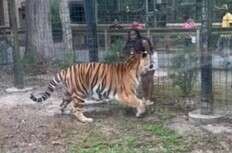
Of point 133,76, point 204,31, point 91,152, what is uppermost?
point 204,31

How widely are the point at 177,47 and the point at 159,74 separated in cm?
54

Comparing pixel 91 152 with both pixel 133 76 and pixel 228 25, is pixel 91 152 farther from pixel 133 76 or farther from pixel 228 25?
pixel 228 25

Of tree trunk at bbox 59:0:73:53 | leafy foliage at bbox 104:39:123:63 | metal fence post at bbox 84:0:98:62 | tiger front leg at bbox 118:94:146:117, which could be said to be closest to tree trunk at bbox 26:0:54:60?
tree trunk at bbox 59:0:73:53

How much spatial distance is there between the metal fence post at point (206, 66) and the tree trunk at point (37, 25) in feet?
17.9


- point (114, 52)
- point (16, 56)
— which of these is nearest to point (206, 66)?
point (114, 52)

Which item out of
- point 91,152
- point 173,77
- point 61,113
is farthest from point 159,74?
point 91,152

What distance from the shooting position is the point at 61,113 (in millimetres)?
7719

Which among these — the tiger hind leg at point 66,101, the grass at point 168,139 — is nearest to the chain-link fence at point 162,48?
the grass at point 168,139

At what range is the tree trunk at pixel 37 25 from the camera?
12.2 m

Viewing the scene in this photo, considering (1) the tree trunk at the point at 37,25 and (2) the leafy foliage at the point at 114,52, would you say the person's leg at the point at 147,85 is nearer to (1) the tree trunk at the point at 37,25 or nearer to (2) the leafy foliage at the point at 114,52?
(2) the leafy foliage at the point at 114,52

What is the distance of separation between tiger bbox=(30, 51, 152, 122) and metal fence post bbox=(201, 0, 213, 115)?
77 cm

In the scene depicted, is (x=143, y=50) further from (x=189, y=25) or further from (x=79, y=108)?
(x=189, y=25)

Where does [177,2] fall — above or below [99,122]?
above

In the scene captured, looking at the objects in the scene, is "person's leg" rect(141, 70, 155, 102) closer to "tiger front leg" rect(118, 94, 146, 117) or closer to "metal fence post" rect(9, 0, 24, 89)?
"tiger front leg" rect(118, 94, 146, 117)
